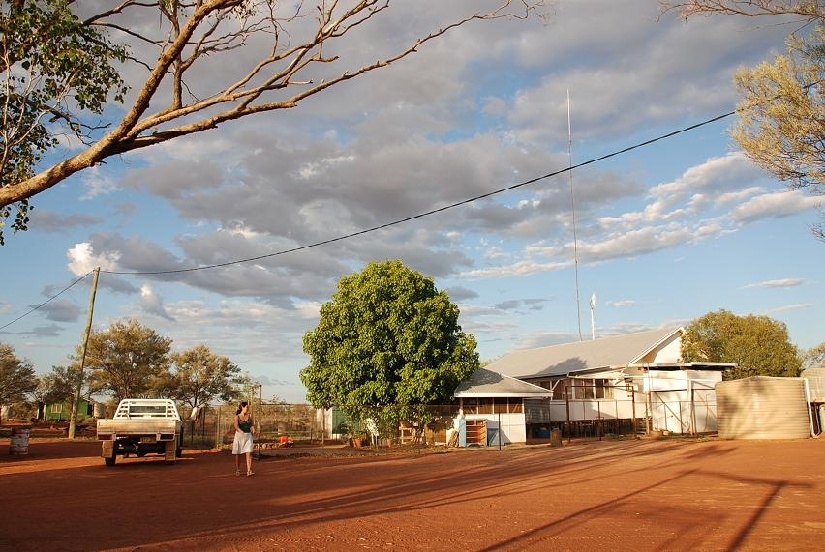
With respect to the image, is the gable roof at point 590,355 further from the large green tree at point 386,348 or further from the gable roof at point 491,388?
the large green tree at point 386,348

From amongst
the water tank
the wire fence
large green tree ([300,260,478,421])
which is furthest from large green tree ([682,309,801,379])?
large green tree ([300,260,478,421])

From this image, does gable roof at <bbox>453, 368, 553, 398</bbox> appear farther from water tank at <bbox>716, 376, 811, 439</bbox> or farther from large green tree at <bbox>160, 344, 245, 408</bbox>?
large green tree at <bbox>160, 344, 245, 408</bbox>

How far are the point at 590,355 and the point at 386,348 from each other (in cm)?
2131

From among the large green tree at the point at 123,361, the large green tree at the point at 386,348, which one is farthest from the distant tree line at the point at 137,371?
the large green tree at the point at 386,348

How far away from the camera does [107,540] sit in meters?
8.46

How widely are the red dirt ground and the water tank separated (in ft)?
36.0

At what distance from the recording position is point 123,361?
176 feet

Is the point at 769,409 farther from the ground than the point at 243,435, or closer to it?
farther from the ground

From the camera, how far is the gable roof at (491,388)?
109ft

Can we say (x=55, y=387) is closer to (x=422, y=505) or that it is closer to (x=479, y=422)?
(x=479, y=422)

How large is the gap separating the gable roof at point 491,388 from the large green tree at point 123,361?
30278 millimetres

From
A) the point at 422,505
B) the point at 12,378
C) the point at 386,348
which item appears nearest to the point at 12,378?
the point at 12,378

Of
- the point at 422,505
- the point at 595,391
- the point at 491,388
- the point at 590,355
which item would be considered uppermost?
the point at 590,355

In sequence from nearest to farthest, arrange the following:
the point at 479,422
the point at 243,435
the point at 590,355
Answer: the point at 243,435, the point at 479,422, the point at 590,355
